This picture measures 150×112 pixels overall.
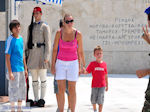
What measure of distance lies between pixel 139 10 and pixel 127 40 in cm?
141

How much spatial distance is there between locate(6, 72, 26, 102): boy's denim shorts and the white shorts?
1.90 ft

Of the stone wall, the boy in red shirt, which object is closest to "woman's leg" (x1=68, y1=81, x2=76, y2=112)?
the boy in red shirt

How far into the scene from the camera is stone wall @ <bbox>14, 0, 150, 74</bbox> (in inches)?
659

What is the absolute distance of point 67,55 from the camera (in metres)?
6.34

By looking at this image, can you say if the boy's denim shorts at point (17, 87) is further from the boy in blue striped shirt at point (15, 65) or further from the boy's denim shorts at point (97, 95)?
the boy's denim shorts at point (97, 95)

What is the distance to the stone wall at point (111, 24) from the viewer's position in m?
16.8

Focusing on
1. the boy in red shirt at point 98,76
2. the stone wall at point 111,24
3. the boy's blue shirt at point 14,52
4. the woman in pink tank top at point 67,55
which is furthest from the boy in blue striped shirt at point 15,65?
the stone wall at point 111,24

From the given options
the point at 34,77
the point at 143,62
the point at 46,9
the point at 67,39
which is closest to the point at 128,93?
the point at 34,77

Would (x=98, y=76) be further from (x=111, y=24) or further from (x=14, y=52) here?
(x=111, y=24)

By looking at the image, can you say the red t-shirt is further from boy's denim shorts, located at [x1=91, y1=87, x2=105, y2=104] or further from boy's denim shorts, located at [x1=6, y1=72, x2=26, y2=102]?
boy's denim shorts, located at [x1=6, y1=72, x2=26, y2=102]

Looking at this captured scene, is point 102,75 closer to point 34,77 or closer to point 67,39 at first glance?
point 67,39

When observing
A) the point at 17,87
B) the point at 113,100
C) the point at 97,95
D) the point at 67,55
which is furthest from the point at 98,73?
the point at 113,100

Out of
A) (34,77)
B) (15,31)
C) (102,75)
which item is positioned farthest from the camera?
(34,77)

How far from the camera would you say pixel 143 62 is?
1664 centimetres
